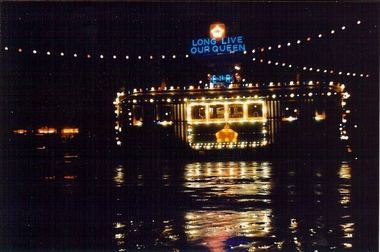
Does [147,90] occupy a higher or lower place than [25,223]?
higher

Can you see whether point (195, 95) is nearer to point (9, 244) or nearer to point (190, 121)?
point (190, 121)

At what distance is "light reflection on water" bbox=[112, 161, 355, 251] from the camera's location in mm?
6664

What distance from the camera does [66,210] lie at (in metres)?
8.91

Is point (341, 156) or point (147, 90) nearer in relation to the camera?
point (341, 156)

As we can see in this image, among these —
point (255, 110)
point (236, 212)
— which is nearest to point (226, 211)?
point (236, 212)

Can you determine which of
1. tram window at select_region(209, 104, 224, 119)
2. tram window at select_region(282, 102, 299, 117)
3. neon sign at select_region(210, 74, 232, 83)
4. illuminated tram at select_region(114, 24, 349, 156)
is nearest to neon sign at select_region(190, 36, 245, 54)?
neon sign at select_region(210, 74, 232, 83)

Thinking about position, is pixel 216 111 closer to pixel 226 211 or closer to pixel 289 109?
pixel 289 109

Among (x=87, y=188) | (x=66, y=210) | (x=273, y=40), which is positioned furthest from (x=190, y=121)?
(x=66, y=210)

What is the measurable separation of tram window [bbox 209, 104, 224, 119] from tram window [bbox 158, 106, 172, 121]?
5.35 ft

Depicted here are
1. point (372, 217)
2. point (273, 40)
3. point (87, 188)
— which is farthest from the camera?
point (273, 40)

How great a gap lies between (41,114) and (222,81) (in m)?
7.49

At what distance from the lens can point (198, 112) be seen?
2172 centimetres

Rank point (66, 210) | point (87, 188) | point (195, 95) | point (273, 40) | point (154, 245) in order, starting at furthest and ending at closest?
point (273, 40) → point (195, 95) → point (87, 188) → point (66, 210) → point (154, 245)

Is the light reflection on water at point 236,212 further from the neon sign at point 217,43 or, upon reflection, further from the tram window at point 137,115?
the neon sign at point 217,43
